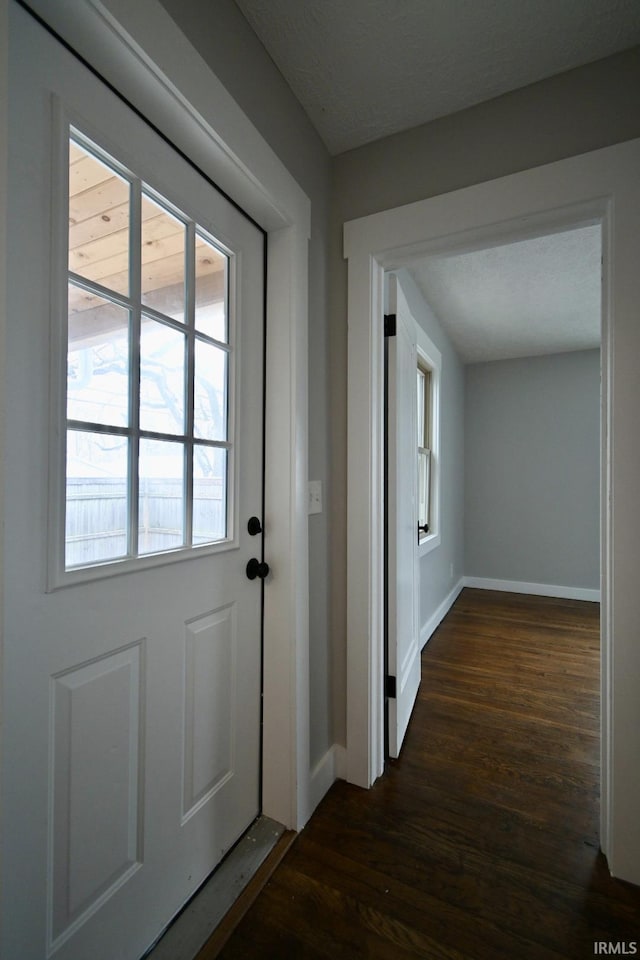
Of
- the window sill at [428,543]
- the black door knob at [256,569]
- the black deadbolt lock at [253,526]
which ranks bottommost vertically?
→ the window sill at [428,543]

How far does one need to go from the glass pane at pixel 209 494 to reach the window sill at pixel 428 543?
1943 mm

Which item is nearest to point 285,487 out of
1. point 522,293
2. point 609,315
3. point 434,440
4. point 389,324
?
point 389,324

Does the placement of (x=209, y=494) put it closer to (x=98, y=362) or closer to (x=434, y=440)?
(x=98, y=362)

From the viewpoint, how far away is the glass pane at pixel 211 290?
1200mm

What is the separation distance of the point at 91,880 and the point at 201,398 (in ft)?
3.74

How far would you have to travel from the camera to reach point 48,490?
0.81 meters

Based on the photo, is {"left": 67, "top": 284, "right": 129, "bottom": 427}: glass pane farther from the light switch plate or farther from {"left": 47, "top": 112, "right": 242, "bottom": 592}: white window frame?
the light switch plate

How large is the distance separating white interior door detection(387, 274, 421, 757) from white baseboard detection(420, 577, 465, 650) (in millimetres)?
1045

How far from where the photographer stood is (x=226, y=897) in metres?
1.18

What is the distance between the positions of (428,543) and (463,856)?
81.9 inches

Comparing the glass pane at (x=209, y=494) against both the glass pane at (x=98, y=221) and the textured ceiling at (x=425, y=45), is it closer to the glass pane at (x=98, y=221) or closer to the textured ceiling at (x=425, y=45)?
the glass pane at (x=98, y=221)

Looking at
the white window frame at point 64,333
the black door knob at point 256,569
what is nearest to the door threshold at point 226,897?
the black door knob at point 256,569

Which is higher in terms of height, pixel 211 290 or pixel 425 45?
pixel 425 45

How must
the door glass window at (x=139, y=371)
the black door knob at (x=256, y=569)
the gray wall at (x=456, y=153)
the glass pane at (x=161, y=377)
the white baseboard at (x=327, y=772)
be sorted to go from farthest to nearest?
the white baseboard at (x=327, y=772) < the black door knob at (x=256, y=569) < the gray wall at (x=456, y=153) < the glass pane at (x=161, y=377) < the door glass window at (x=139, y=371)
